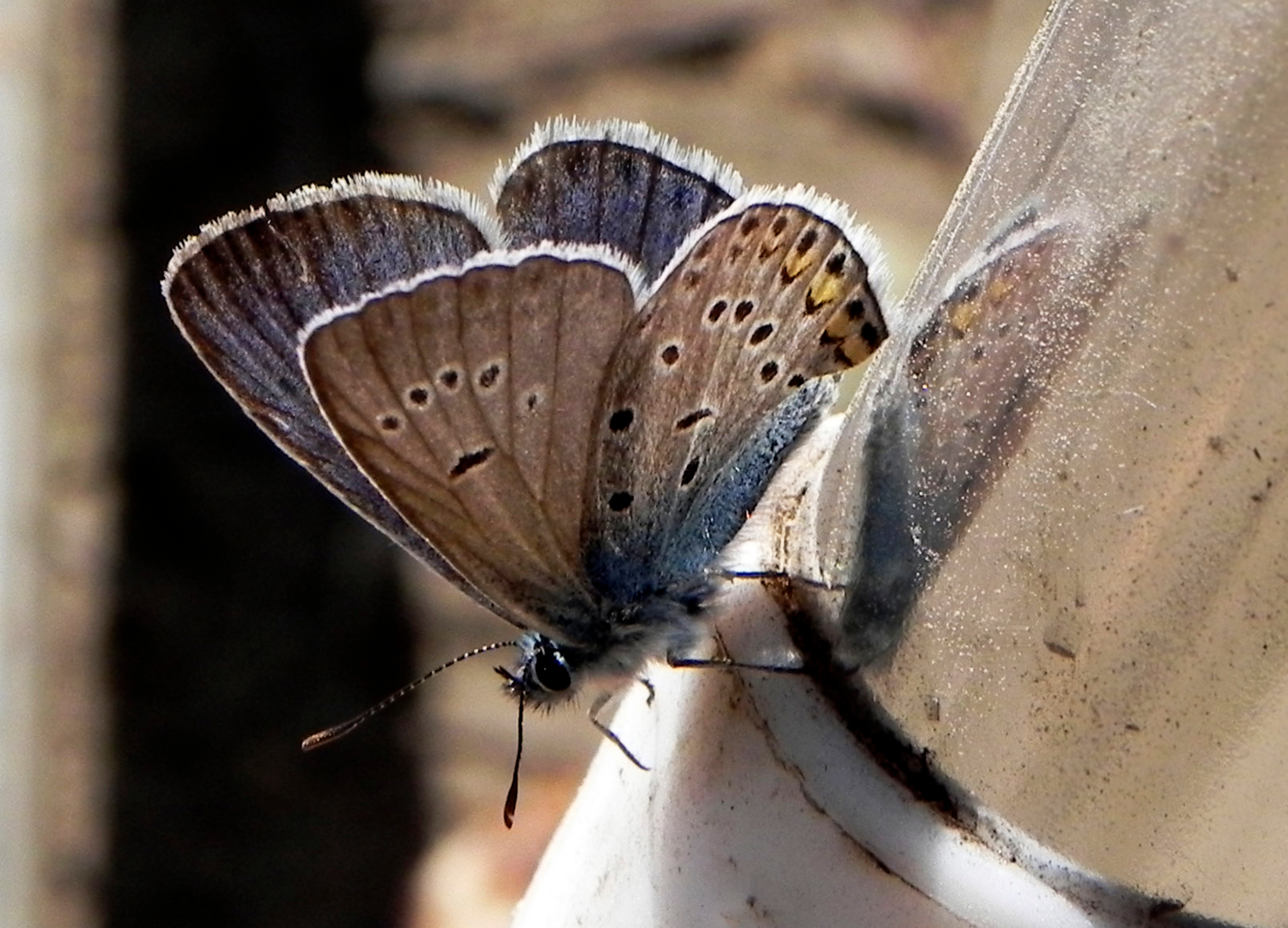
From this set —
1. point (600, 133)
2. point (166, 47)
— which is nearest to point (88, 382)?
point (166, 47)

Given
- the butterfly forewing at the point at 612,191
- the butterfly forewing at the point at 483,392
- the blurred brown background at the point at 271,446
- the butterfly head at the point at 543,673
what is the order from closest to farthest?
the butterfly forewing at the point at 483,392
the butterfly forewing at the point at 612,191
the butterfly head at the point at 543,673
the blurred brown background at the point at 271,446

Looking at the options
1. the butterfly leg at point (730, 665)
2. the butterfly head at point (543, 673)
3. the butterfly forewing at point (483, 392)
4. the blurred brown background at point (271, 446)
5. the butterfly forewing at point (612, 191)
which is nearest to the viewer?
the butterfly leg at point (730, 665)

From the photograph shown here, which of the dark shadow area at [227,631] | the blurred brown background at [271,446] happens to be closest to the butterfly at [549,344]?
the blurred brown background at [271,446]

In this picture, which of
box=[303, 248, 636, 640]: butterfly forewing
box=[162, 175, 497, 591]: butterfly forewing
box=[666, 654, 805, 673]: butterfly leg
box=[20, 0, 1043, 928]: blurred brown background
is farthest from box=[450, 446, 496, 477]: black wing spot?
box=[20, 0, 1043, 928]: blurred brown background

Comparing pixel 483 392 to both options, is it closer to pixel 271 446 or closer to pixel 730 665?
pixel 730 665

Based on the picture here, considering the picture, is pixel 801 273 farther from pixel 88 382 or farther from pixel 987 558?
pixel 88 382

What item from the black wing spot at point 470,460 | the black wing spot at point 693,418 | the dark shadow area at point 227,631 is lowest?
the dark shadow area at point 227,631

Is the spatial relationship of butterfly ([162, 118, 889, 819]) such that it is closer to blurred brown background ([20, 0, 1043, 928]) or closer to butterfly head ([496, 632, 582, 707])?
A: butterfly head ([496, 632, 582, 707])

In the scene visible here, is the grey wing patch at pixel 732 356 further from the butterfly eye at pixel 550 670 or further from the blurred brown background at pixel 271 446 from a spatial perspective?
the blurred brown background at pixel 271 446
